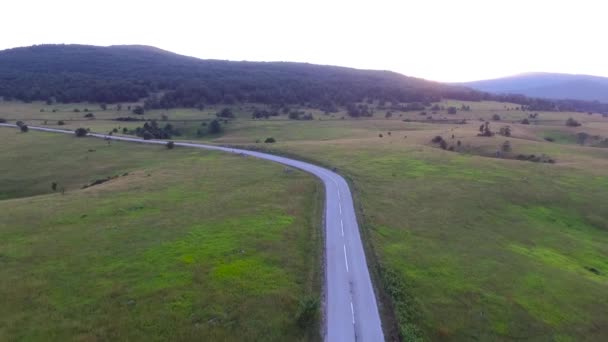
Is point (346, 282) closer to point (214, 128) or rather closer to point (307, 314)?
point (307, 314)

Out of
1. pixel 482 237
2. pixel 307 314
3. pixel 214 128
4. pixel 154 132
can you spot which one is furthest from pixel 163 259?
pixel 214 128

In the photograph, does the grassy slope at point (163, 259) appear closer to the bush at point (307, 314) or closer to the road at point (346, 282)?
the bush at point (307, 314)

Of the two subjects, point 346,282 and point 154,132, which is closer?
point 346,282

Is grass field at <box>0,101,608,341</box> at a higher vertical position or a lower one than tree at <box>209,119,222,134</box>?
lower

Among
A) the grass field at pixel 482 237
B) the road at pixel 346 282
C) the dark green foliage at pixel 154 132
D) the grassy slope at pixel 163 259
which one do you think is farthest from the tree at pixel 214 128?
the road at pixel 346 282

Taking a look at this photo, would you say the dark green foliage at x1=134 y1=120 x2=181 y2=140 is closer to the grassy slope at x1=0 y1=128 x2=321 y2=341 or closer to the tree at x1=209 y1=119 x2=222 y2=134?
the tree at x1=209 y1=119 x2=222 y2=134

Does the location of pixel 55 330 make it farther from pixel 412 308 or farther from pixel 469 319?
pixel 469 319

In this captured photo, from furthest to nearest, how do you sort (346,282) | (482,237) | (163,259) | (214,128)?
(214,128) < (482,237) < (163,259) < (346,282)

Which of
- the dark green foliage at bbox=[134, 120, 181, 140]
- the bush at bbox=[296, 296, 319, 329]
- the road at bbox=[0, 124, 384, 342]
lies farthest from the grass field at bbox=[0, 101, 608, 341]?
the dark green foliage at bbox=[134, 120, 181, 140]

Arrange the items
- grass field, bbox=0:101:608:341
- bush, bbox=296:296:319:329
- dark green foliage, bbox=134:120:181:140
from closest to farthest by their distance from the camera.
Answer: bush, bbox=296:296:319:329, grass field, bbox=0:101:608:341, dark green foliage, bbox=134:120:181:140
